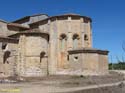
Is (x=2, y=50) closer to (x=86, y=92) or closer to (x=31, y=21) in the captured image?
(x=31, y=21)

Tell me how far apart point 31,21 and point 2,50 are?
444 inches

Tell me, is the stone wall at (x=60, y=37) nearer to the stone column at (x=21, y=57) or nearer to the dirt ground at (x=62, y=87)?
the stone column at (x=21, y=57)

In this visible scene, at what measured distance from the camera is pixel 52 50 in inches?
1487

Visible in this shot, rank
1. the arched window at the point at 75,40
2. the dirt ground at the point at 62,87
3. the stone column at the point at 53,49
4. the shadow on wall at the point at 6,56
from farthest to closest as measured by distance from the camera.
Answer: the arched window at the point at 75,40 < the stone column at the point at 53,49 < the shadow on wall at the point at 6,56 < the dirt ground at the point at 62,87

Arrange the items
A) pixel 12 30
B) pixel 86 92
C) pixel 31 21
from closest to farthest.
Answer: pixel 86 92
pixel 12 30
pixel 31 21

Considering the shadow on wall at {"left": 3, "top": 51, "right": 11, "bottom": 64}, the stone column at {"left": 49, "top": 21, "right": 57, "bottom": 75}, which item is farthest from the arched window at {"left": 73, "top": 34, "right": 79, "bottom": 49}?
the shadow on wall at {"left": 3, "top": 51, "right": 11, "bottom": 64}

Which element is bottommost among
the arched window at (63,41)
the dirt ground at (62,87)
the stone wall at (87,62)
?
the dirt ground at (62,87)

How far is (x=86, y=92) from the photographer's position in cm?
1691

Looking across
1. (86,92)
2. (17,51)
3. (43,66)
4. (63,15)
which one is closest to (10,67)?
(17,51)

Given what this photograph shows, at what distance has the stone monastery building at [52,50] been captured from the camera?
34625 mm

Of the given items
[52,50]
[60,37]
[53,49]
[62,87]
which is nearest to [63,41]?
[60,37]

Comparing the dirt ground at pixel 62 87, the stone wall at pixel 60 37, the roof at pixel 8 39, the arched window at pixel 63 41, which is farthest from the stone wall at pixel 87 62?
the dirt ground at pixel 62 87

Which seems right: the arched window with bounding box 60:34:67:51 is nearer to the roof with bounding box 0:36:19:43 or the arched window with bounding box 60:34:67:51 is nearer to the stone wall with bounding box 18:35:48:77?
the stone wall with bounding box 18:35:48:77

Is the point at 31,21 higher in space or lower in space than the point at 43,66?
higher
